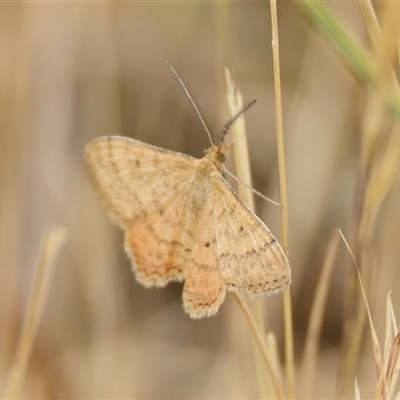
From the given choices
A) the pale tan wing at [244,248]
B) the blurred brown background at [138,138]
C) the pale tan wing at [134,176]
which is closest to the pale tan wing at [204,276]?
the pale tan wing at [244,248]

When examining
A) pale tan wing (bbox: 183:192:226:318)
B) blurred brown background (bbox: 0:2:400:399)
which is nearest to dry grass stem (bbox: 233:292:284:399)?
pale tan wing (bbox: 183:192:226:318)

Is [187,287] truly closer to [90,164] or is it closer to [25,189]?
[90,164]

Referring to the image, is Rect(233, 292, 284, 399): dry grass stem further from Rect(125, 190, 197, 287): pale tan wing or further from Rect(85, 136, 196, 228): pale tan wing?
Rect(85, 136, 196, 228): pale tan wing

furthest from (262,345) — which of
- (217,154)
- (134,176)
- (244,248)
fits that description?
(134,176)

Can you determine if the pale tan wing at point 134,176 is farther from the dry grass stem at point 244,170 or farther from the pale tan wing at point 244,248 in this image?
the dry grass stem at point 244,170

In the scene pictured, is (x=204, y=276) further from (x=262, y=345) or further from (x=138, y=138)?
(x=138, y=138)

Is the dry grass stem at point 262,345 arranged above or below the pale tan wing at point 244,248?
below
